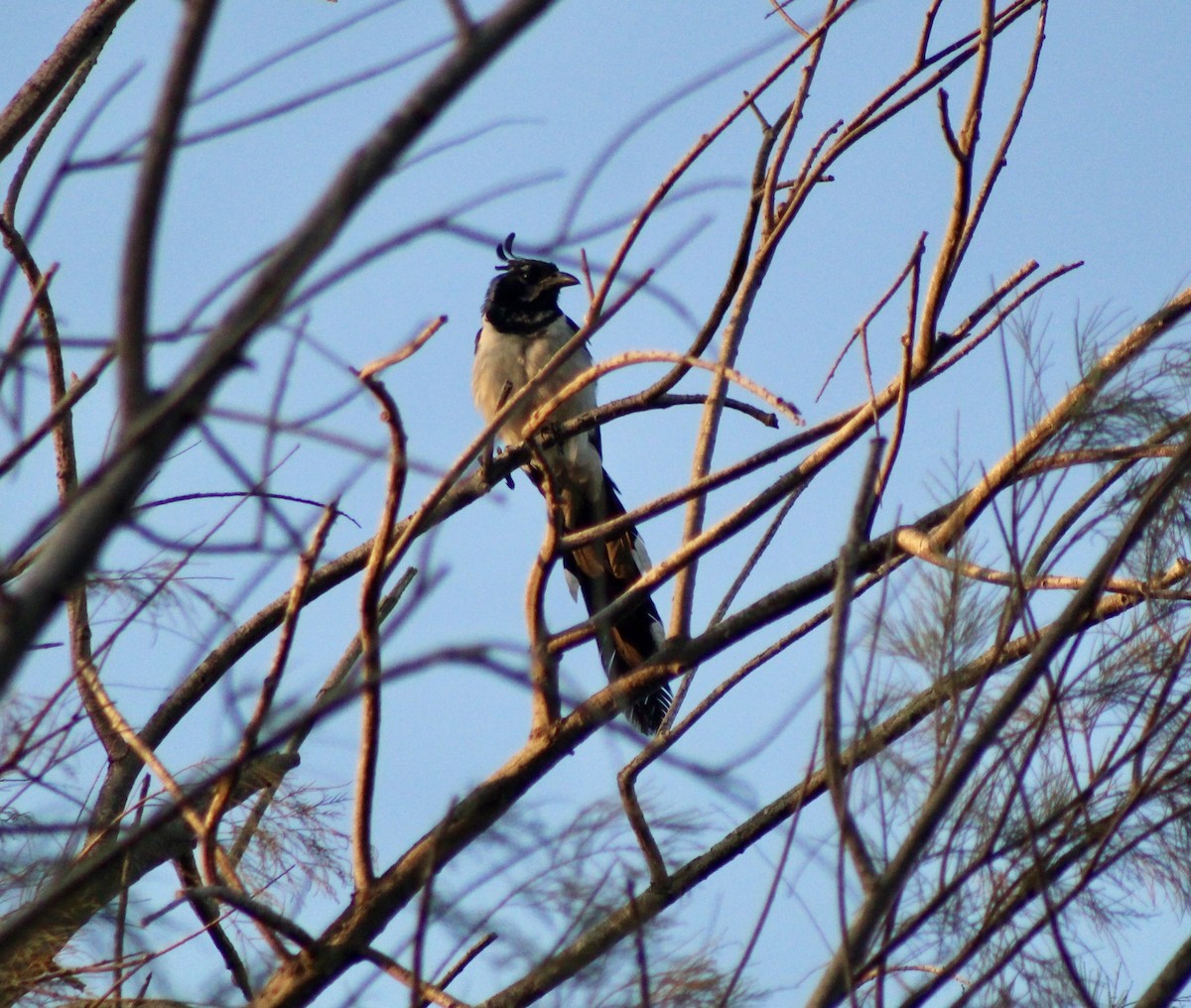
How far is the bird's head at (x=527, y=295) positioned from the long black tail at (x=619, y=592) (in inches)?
31.0

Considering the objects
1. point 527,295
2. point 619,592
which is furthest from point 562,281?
point 619,592

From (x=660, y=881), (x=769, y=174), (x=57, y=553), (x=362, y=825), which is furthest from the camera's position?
(x=769, y=174)

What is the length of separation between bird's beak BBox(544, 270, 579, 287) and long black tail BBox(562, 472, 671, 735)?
2.87ft

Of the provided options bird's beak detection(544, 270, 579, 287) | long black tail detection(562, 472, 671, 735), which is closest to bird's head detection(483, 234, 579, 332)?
bird's beak detection(544, 270, 579, 287)

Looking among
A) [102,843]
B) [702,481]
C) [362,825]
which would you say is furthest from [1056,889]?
[102,843]

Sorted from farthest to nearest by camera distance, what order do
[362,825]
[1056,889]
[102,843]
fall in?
[102,843]
[362,825]
[1056,889]

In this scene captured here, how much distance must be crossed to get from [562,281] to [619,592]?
162 centimetres

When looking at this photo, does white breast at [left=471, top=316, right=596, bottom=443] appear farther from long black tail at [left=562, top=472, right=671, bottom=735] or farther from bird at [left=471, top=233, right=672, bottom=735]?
long black tail at [left=562, top=472, right=671, bottom=735]

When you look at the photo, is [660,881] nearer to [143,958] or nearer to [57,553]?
[143,958]

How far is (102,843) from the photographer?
2877 mm

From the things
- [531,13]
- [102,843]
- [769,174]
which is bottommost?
[531,13]

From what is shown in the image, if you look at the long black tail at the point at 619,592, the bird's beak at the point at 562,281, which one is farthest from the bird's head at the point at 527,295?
the long black tail at the point at 619,592

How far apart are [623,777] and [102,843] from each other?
1.05 metres

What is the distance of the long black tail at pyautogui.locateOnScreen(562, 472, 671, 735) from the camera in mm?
4592
